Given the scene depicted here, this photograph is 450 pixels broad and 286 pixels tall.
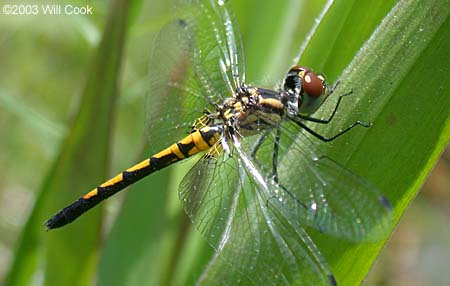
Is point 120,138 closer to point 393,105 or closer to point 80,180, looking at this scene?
point 80,180

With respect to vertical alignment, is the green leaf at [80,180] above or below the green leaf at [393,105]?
above

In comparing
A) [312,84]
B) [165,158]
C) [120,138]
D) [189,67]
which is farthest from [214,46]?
[120,138]

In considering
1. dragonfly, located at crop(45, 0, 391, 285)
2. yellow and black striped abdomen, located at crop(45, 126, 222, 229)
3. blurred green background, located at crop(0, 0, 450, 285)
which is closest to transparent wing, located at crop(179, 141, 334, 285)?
dragonfly, located at crop(45, 0, 391, 285)

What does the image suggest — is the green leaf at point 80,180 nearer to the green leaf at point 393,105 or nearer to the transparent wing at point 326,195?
the transparent wing at point 326,195

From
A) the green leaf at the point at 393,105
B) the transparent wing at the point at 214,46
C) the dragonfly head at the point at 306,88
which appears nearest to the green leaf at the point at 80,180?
the transparent wing at the point at 214,46

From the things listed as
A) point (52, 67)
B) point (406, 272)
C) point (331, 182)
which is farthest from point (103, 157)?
point (52, 67)

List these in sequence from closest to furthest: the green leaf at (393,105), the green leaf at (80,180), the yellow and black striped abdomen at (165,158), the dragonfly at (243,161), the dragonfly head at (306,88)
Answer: the green leaf at (393,105), the dragonfly at (243,161), the dragonfly head at (306,88), the green leaf at (80,180), the yellow and black striped abdomen at (165,158)
